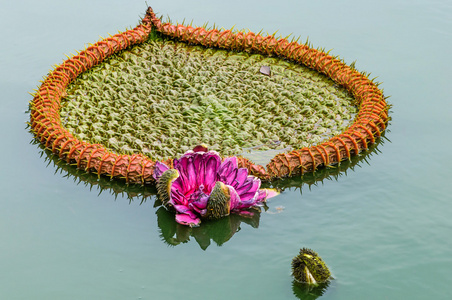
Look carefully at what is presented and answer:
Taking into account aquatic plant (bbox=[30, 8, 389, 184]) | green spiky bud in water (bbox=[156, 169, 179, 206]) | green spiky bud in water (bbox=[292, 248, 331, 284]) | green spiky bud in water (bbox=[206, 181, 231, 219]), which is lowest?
green spiky bud in water (bbox=[292, 248, 331, 284])

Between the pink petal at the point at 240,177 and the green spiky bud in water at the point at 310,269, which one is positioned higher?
the pink petal at the point at 240,177

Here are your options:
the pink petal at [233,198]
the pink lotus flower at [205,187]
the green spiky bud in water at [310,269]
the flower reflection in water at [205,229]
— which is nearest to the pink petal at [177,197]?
the pink lotus flower at [205,187]

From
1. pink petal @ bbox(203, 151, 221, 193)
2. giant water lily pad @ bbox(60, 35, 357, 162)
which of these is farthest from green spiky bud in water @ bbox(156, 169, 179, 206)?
giant water lily pad @ bbox(60, 35, 357, 162)

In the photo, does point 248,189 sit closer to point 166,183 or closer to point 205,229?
point 205,229

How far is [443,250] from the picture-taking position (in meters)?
4.83

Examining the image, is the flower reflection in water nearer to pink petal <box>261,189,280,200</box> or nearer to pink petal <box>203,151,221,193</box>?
pink petal <box>261,189,280,200</box>

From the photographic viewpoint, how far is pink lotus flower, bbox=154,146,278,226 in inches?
201

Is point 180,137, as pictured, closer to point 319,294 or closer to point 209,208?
point 209,208

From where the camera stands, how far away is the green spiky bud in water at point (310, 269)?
14.8ft

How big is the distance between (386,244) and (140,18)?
174 inches

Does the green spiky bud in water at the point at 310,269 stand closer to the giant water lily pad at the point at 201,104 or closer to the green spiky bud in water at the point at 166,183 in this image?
the green spiky bud in water at the point at 166,183

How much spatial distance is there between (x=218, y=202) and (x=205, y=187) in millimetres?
244

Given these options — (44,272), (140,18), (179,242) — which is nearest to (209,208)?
(179,242)

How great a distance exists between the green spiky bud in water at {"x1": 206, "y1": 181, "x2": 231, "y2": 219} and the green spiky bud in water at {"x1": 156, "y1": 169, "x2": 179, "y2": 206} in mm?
314
